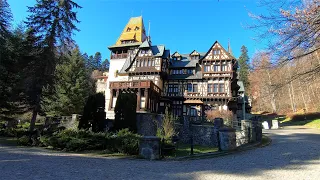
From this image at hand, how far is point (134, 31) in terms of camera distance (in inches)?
1572

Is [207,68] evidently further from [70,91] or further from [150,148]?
[150,148]

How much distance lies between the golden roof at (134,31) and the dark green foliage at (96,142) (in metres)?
27.2

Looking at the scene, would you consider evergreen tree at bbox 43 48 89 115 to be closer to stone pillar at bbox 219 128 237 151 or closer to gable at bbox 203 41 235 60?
gable at bbox 203 41 235 60

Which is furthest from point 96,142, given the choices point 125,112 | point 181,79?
point 181,79

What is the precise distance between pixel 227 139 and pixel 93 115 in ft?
41.7

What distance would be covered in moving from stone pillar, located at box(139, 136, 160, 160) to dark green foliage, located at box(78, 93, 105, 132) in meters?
10.0

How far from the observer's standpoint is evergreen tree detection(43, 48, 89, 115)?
30406 millimetres

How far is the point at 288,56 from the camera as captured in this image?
5.87 metres

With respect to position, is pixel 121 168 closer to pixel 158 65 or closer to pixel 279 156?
pixel 279 156

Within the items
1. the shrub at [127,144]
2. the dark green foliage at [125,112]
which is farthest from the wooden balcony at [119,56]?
the shrub at [127,144]

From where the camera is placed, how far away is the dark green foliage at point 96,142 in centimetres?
1141

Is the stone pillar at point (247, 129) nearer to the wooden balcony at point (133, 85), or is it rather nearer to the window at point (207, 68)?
the wooden balcony at point (133, 85)

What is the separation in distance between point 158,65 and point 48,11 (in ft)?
51.6

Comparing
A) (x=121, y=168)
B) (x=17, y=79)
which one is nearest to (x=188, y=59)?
(x=17, y=79)
